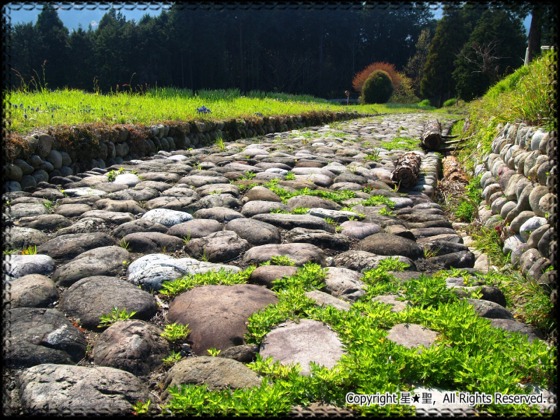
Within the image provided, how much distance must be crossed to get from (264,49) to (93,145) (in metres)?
30.9

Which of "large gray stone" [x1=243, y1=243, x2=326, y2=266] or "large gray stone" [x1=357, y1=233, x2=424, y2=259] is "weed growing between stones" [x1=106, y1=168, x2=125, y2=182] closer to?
"large gray stone" [x1=243, y1=243, x2=326, y2=266]

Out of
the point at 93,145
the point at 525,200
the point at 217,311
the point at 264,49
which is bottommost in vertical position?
the point at 217,311

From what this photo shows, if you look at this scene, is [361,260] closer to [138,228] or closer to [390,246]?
[390,246]

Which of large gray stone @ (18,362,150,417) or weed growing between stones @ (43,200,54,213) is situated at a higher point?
weed growing between stones @ (43,200,54,213)

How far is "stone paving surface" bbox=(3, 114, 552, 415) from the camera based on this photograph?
Answer: 199cm

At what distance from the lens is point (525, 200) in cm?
347

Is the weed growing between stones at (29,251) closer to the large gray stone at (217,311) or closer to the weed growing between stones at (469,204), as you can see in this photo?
the large gray stone at (217,311)

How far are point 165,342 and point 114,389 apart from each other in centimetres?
42

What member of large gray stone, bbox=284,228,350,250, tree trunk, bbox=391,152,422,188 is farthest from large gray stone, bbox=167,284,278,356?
tree trunk, bbox=391,152,422,188

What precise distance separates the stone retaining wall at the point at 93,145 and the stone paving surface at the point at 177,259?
0.26 m

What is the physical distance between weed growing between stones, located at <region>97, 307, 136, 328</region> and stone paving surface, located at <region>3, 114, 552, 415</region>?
2.0 inches

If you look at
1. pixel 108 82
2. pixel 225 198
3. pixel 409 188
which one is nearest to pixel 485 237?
pixel 409 188

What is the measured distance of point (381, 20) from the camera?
40.2 meters

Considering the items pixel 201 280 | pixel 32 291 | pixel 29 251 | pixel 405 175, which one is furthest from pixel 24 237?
pixel 405 175
